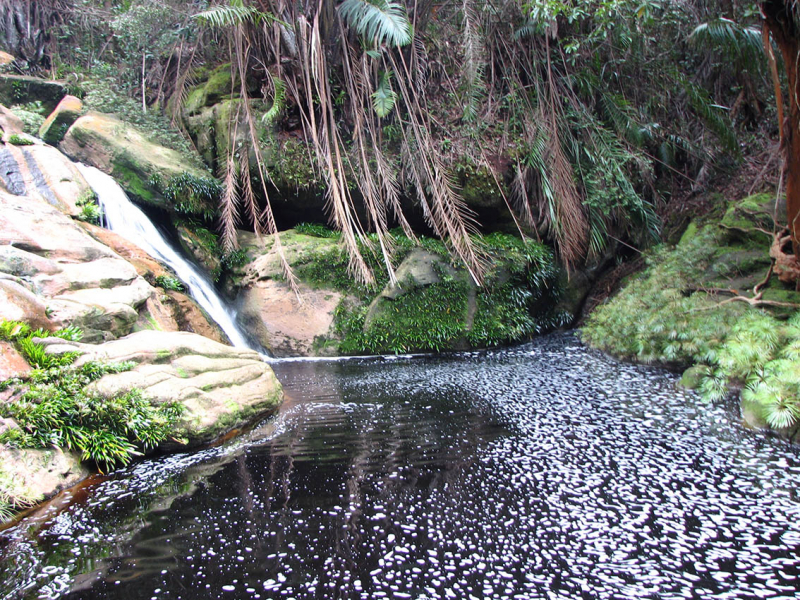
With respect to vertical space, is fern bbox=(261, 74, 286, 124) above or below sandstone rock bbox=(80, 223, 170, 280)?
above

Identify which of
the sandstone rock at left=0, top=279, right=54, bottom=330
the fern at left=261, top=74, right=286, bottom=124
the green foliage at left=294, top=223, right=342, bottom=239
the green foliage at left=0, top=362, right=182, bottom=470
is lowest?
the green foliage at left=0, top=362, right=182, bottom=470

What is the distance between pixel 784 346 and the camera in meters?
5.06

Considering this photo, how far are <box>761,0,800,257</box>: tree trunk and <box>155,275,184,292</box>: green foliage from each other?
744 centimetres

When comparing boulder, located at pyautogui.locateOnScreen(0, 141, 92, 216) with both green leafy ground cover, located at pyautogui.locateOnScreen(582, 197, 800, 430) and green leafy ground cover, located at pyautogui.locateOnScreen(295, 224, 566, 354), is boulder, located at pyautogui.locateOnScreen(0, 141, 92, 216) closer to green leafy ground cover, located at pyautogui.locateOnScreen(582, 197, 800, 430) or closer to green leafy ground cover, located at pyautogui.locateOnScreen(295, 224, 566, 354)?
green leafy ground cover, located at pyautogui.locateOnScreen(295, 224, 566, 354)

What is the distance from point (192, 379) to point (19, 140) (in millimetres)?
5710

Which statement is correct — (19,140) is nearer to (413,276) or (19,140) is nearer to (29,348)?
(29,348)

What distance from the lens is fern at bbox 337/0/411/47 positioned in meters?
7.85

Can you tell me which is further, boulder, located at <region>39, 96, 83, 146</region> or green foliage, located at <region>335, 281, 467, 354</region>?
boulder, located at <region>39, 96, 83, 146</region>

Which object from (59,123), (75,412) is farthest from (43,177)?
(75,412)

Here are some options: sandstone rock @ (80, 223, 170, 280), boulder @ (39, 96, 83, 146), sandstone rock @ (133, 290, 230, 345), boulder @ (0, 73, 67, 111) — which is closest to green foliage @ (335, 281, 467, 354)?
sandstone rock @ (133, 290, 230, 345)

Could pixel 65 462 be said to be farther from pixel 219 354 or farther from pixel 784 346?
pixel 784 346

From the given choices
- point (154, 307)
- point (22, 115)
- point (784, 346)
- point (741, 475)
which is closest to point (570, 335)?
point (784, 346)

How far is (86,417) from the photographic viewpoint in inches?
159

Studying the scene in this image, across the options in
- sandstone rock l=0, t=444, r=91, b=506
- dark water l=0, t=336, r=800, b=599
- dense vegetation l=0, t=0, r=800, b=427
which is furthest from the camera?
dense vegetation l=0, t=0, r=800, b=427
